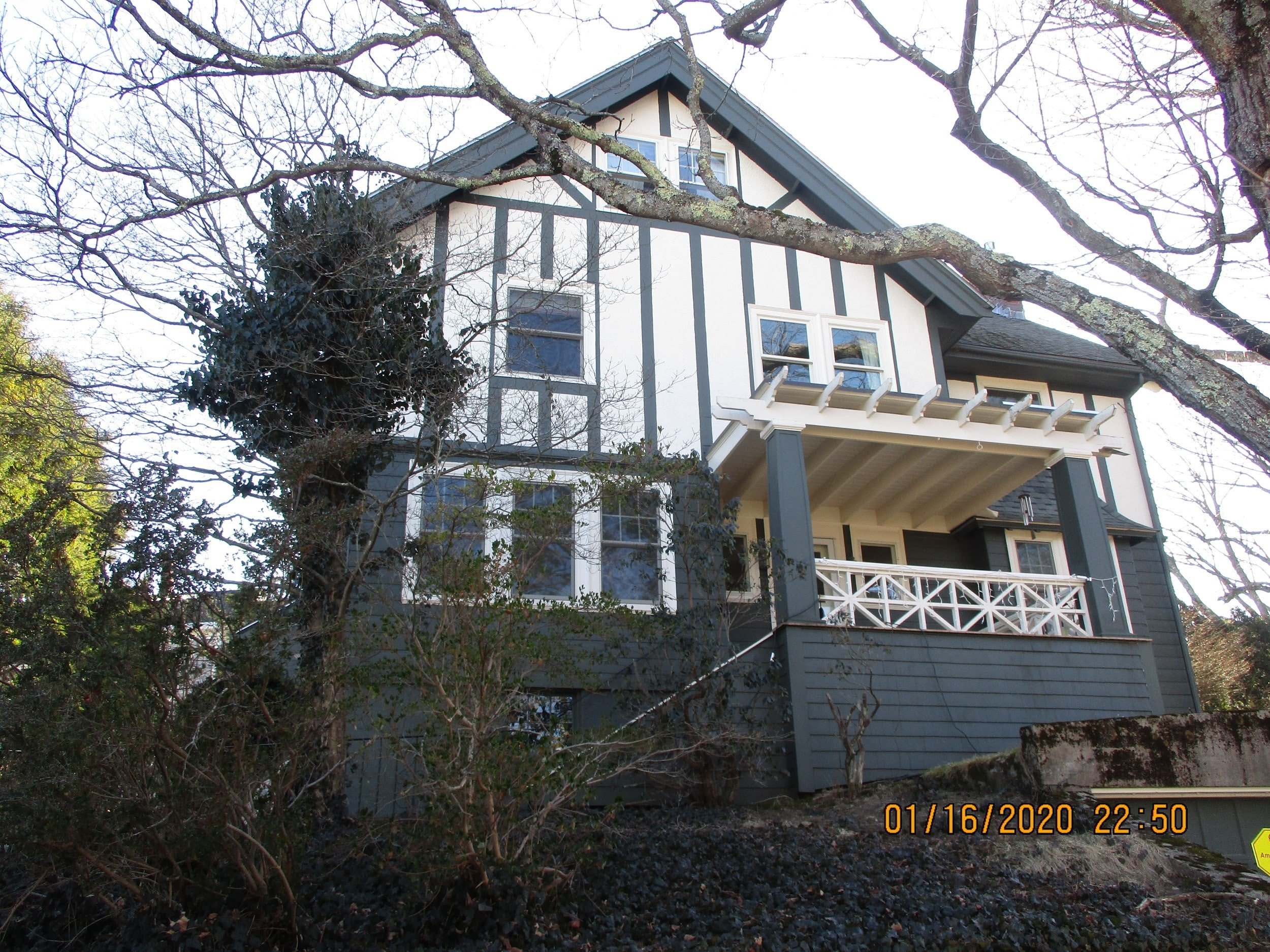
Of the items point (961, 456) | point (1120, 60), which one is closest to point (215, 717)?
point (1120, 60)

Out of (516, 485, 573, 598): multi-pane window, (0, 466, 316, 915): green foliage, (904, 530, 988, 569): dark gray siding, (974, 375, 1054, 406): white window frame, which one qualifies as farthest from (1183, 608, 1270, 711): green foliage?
(0, 466, 316, 915): green foliage

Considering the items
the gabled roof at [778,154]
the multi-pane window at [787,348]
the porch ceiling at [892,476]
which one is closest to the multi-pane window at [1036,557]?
the porch ceiling at [892,476]

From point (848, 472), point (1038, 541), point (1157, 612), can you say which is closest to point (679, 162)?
point (848, 472)

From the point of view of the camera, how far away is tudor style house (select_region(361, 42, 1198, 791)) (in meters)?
9.59

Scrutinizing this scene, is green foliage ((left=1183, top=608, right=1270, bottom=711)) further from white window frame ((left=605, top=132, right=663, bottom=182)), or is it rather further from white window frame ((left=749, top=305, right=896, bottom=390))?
white window frame ((left=605, top=132, right=663, bottom=182))

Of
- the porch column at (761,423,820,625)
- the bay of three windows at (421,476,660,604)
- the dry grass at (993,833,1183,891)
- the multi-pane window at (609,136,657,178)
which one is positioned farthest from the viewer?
the multi-pane window at (609,136,657,178)

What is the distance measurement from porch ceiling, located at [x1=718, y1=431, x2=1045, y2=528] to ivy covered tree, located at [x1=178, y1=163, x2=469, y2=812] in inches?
147

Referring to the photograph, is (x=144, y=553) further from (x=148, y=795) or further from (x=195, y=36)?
(x=195, y=36)

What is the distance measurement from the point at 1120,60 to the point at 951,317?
847 centimetres

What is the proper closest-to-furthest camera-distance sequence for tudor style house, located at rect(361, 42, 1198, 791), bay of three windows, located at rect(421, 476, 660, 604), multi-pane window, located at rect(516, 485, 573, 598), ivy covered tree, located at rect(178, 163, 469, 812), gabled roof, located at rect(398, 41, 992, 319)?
multi-pane window, located at rect(516, 485, 573, 598)
bay of three windows, located at rect(421, 476, 660, 604)
ivy covered tree, located at rect(178, 163, 469, 812)
tudor style house, located at rect(361, 42, 1198, 791)
gabled roof, located at rect(398, 41, 992, 319)

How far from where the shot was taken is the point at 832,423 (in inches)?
410

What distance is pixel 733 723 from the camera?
842cm

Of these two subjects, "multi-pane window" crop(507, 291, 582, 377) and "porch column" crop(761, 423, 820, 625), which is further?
"multi-pane window" crop(507, 291, 582, 377)

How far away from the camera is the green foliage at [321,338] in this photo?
8344mm
